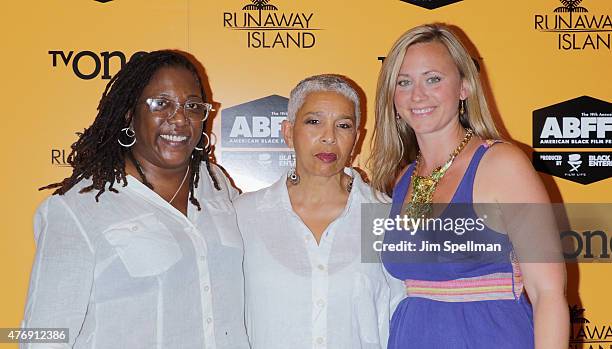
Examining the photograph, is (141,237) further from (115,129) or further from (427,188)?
(427,188)

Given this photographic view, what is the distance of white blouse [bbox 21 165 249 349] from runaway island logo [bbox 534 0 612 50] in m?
2.31

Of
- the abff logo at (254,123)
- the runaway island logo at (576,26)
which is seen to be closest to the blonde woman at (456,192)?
the abff logo at (254,123)

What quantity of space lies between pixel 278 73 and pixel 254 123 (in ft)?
0.95

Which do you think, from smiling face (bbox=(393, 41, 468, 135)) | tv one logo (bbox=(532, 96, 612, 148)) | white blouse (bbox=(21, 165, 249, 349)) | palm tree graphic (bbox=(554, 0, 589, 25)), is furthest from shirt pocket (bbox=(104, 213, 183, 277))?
palm tree graphic (bbox=(554, 0, 589, 25))

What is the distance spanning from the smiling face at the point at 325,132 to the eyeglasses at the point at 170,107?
1.46 feet

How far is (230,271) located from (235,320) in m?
0.17

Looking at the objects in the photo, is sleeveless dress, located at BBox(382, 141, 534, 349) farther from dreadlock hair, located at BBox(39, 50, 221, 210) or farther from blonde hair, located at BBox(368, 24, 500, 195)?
dreadlock hair, located at BBox(39, 50, 221, 210)

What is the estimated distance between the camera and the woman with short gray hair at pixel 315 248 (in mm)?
2508

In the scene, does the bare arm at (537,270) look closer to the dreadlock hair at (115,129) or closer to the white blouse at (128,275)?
the white blouse at (128,275)

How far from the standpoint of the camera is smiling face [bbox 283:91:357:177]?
260 cm

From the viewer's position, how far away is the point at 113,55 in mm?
3604

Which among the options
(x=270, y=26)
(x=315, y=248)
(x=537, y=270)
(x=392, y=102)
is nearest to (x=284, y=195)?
(x=315, y=248)

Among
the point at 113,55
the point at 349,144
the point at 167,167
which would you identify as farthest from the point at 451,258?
the point at 113,55

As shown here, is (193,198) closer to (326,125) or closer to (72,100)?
(326,125)
